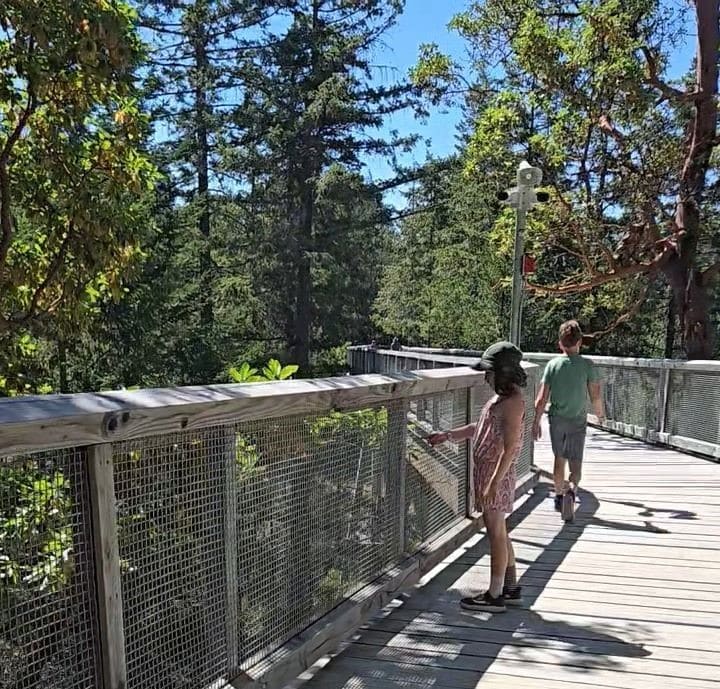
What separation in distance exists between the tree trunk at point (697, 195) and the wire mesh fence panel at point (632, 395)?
2638 millimetres

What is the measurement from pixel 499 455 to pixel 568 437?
83.9 inches

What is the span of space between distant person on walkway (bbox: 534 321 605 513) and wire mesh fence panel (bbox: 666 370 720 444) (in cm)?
327

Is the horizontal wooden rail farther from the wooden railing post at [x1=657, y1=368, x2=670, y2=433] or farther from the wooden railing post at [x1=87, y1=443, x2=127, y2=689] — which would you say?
the wooden railing post at [x1=657, y1=368, x2=670, y2=433]

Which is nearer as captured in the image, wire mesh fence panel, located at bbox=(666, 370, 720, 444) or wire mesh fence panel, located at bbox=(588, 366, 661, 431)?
wire mesh fence panel, located at bbox=(666, 370, 720, 444)

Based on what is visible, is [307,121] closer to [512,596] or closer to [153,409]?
[512,596]

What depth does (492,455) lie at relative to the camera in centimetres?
369

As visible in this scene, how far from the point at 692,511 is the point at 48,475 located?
18.3 feet

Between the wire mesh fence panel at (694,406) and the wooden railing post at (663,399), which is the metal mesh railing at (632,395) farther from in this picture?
the wire mesh fence panel at (694,406)

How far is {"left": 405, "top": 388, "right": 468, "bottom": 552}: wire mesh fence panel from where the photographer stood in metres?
4.02

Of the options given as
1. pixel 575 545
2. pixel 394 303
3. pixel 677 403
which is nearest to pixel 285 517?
pixel 575 545

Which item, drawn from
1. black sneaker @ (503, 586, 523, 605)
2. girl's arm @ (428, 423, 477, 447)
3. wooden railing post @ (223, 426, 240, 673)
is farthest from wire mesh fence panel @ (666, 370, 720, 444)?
wooden railing post @ (223, 426, 240, 673)

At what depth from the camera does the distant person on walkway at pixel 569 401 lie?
217 inches

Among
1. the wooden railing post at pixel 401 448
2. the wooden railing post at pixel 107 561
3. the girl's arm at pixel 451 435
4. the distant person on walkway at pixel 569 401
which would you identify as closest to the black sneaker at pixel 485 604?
the wooden railing post at pixel 401 448

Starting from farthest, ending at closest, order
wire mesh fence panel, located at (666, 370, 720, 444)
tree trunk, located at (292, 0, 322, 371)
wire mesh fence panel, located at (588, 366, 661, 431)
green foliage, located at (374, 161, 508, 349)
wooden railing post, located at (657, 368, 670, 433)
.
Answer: tree trunk, located at (292, 0, 322, 371)
green foliage, located at (374, 161, 508, 349)
wire mesh fence panel, located at (588, 366, 661, 431)
wooden railing post, located at (657, 368, 670, 433)
wire mesh fence panel, located at (666, 370, 720, 444)
